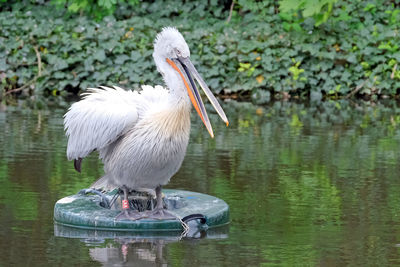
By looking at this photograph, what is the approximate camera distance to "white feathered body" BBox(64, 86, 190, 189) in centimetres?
653

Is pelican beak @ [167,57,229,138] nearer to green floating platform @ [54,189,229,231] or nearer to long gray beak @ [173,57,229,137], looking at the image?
long gray beak @ [173,57,229,137]

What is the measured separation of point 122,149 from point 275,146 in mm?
3926

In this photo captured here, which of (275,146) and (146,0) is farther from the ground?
(146,0)

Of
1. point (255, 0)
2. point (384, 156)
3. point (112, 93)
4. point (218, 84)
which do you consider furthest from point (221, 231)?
point (255, 0)

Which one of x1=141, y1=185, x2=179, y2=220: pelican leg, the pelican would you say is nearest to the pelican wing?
the pelican

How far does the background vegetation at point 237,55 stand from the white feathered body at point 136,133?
748 centimetres

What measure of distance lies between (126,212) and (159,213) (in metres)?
0.22

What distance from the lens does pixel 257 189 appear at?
26.7 ft

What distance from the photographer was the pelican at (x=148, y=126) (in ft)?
21.4

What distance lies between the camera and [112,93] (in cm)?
679

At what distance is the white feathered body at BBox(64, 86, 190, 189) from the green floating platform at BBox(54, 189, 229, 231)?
0.91ft

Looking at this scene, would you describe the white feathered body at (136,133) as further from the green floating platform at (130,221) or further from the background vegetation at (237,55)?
the background vegetation at (237,55)

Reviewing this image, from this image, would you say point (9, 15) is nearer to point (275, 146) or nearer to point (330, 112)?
point (330, 112)

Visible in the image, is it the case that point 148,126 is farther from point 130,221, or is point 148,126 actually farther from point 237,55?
point 237,55
